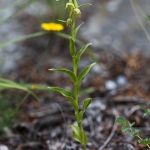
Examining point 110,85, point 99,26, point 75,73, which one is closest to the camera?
point 75,73

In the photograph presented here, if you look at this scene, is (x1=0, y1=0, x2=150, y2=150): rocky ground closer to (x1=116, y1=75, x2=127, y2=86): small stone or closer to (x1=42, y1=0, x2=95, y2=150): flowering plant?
(x1=116, y1=75, x2=127, y2=86): small stone

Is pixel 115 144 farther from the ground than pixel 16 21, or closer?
closer

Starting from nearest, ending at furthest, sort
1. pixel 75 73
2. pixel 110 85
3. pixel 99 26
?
pixel 75 73 → pixel 110 85 → pixel 99 26

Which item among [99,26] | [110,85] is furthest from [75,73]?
[99,26]

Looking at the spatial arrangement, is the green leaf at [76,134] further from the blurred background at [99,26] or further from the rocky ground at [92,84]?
the blurred background at [99,26]

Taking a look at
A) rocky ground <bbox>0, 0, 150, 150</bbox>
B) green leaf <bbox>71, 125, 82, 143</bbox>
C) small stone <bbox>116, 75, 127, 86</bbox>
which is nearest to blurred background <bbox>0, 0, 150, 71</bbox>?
rocky ground <bbox>0, 0, 150, 150</bbox>

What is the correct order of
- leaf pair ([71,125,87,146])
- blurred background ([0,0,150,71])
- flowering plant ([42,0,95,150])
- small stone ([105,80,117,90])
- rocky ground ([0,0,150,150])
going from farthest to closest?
1. blurred background ([0,0,150,71])
2. small stone ([105,80,117,90])
3. rocky ground ([0,0,150,150])
4. leaf pair ([71,125,87,146])
5. flowering plant ([42,0,95,150])

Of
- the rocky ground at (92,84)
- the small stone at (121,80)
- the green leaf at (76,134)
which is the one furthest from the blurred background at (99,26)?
the green leaf at (76,134)

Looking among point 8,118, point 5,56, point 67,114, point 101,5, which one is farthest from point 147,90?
point 101,5

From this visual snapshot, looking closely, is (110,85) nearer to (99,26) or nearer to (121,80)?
(121,80)

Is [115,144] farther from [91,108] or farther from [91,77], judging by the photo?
[91,77]

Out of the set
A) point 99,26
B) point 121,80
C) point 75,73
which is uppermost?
point 75,73
